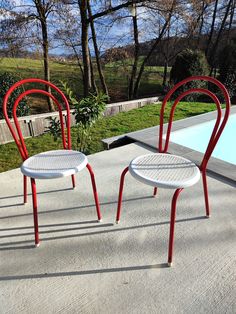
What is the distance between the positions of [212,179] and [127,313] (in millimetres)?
→ 1296

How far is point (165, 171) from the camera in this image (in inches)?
50.6

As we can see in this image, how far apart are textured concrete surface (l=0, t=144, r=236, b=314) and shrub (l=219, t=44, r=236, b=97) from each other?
639 cm

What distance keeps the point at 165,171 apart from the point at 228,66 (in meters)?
7.46

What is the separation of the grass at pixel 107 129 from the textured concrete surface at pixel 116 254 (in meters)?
1.04

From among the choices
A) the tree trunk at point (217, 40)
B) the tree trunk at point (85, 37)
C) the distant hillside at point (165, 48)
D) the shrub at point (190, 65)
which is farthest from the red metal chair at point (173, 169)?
the tree trunk at point (217, 40)

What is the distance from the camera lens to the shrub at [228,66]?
23.5 ft

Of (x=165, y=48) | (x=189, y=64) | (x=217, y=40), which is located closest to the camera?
(x=189, y=64)

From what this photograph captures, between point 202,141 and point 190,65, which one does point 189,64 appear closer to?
point 190,65

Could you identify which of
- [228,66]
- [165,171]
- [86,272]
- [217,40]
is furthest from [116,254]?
[217,40]

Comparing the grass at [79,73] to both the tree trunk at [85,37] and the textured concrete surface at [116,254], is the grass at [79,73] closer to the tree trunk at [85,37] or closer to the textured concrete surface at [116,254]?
the tree trunk at [85,37]

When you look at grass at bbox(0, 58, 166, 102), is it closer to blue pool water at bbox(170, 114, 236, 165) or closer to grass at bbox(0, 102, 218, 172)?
grass at bbox(0, 102, 218, 172)

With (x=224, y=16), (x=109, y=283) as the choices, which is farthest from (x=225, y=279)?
(x=224, y=16)

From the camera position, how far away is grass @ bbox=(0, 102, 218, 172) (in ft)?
9.20

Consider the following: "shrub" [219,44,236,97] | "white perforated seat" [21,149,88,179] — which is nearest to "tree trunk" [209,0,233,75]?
"shrub" [219,44,236,97]
